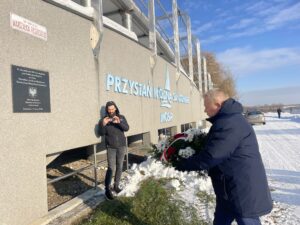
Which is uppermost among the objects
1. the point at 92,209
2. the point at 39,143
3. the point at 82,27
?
the point at 82,27

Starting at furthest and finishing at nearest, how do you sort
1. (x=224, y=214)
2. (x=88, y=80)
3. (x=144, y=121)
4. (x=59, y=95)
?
(x=144, y=121), (x=88, y=80), (x=59, y=95), (x=224, y=214)

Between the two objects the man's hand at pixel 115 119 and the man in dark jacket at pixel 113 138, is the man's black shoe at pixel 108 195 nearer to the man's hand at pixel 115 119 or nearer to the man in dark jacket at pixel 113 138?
the man in dark jacket at pixel 113 138

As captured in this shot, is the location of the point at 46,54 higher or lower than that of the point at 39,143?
higher

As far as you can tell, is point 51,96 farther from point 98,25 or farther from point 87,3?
point 87,3

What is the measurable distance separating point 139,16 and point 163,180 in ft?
22.6

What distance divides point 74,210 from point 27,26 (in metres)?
2.64

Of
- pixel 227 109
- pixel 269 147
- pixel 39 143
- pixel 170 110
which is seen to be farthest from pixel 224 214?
pixel 269 147

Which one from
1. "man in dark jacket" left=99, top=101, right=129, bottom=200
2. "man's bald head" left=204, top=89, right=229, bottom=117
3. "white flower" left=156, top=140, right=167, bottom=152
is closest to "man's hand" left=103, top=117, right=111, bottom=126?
"man in dark jacket" left=99, top=101, right=129, bottom=200

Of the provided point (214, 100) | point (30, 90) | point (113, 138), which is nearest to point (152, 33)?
point (113, 138)

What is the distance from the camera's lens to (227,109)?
2951mm

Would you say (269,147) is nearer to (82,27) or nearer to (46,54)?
(82,27)

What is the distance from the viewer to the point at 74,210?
5191 mm

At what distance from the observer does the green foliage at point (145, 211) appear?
4.77m

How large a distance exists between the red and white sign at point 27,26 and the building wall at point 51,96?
0.05 meters
